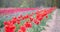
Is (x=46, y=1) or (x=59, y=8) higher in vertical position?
(x=46, y=1)

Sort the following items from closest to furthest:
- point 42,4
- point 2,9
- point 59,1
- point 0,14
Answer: point 0,14, point 2,9, point 42,4, point 59,1

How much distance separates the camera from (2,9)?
129 cm

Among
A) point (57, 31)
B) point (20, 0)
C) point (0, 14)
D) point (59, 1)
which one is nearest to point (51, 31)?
point (57, 31)

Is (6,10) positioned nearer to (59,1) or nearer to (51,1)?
(51,1)

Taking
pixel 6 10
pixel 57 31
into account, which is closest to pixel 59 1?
pixel 6 10

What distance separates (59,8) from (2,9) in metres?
0.61

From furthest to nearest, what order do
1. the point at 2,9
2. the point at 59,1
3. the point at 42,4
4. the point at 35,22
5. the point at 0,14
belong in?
1. the point at 59,1
2. the point at 42,4
3. the point at 2,9
4. the point at 0,14
5. the point at 35,22

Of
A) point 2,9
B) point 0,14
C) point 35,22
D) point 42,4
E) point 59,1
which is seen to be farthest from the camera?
point 59,1

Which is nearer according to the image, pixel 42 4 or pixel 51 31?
pixel 51 31

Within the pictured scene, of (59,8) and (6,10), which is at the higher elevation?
A: (6,10)

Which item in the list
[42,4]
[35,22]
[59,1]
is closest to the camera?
[35,22]

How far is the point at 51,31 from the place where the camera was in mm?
810

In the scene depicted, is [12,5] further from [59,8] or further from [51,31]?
[51,31]

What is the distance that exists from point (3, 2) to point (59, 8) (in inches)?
23.4
